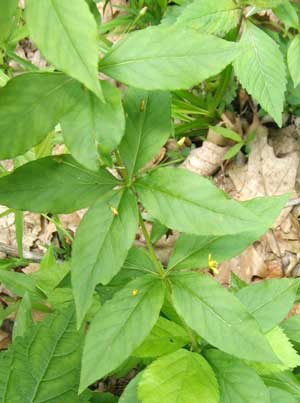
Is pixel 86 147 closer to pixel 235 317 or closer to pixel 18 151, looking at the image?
pixel 18 151

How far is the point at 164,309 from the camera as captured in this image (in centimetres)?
167

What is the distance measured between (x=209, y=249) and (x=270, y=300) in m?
0.29

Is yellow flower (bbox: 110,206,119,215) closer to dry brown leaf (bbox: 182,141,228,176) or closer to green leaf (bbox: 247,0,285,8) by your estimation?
green leaf (bbox: 247,0,285,8)

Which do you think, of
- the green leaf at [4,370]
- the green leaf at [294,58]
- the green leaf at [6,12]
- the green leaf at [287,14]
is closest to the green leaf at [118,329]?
the green leaf at [4,370]

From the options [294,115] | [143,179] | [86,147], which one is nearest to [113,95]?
[86,147]

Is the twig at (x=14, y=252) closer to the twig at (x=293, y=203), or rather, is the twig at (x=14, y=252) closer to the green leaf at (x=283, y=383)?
the twig at (x=293, y=203)

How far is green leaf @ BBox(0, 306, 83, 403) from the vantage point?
1419mm

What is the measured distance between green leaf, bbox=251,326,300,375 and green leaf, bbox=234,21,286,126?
31.6 inches

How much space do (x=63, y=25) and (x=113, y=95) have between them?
20 cm

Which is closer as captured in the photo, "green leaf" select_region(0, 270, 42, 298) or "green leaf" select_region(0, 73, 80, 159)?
"green leaf" select_region(0, 73, 80, 159)

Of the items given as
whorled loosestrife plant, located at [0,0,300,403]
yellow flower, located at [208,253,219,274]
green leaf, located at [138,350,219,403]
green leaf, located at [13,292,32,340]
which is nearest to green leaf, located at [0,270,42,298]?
green leaf, located at [13,292,32,340]

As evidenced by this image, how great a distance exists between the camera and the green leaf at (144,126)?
118 cm

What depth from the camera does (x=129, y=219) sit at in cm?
114

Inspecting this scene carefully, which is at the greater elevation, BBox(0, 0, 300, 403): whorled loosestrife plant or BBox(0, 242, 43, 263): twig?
BBox(0, 0, 300, 403): whorled loosestrife plant
